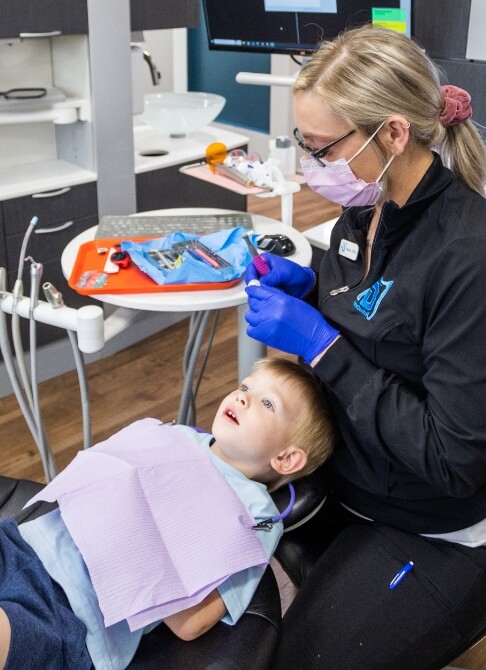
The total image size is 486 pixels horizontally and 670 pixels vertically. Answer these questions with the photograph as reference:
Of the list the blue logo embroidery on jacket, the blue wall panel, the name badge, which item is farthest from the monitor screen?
the blue wall panel

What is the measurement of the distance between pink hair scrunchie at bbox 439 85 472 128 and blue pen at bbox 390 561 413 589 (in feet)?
2.35

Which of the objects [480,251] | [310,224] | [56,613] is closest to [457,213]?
[480,251]

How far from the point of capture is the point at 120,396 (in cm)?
263

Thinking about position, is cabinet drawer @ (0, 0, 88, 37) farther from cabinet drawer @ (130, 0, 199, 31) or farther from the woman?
the woman

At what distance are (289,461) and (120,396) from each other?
1.46m

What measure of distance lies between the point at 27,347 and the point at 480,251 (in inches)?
75.4

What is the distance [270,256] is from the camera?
1.47m

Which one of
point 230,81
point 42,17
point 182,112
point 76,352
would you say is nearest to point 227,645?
point 76,352

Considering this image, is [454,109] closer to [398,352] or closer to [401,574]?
[398,352]

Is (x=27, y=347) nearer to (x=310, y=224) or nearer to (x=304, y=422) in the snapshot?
(x=304, y=422)

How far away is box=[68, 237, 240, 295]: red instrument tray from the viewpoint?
4.78ft

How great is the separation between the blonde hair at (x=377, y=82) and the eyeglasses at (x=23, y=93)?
150 centimetres

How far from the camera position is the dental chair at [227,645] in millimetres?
992

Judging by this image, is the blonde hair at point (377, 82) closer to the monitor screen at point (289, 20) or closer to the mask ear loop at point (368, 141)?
the mask ear loop at point (368, 141)
